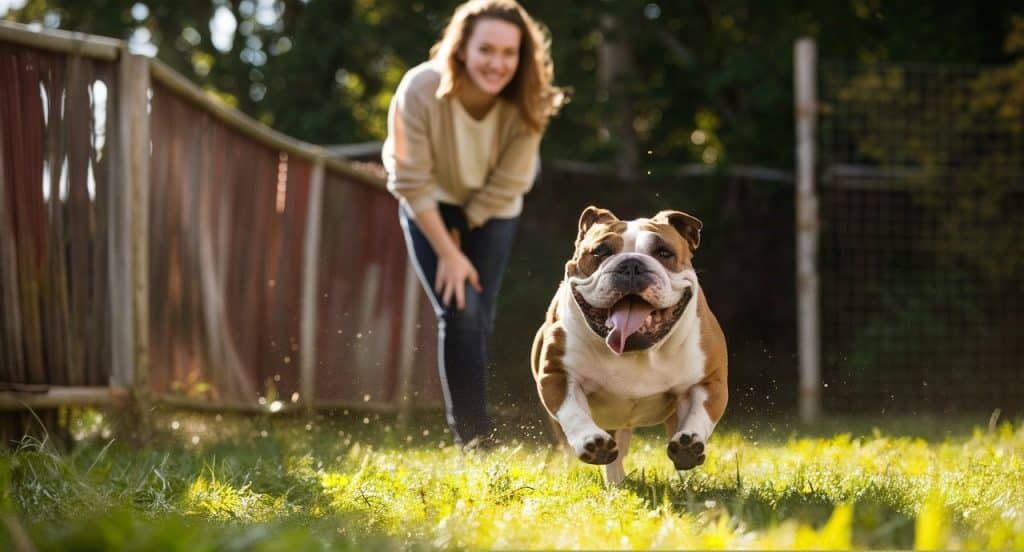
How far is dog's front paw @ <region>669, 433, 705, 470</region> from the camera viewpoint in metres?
2.98

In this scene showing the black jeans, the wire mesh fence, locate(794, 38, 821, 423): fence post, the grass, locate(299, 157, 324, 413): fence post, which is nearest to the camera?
the grass

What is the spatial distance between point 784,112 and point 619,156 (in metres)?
1.49

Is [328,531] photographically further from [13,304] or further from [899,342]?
[899,342]

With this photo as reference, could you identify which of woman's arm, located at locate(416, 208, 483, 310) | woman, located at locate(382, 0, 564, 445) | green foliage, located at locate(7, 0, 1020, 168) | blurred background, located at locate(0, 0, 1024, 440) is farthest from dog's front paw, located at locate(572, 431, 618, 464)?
green foliage, located at locate(7, 0, 1020, 168)

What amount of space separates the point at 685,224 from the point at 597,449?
0.67 m

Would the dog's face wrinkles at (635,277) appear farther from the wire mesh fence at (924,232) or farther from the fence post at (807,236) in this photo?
the wire mesh fence at (924,232)

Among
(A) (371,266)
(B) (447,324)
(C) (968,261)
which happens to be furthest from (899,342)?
(B) (447,324)

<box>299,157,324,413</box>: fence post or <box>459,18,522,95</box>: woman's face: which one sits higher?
<box>459,18,522,95</box>: woman's face

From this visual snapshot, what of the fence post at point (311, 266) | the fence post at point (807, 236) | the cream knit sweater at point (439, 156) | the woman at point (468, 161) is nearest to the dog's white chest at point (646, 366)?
the woman at point (468, 161)

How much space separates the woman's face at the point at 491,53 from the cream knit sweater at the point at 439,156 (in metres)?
0.13

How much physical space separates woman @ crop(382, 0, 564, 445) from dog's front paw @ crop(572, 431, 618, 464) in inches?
52.2

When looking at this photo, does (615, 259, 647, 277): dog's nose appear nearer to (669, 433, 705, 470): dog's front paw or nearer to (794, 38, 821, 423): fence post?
(669, 433, 705, 470): dog's front paw

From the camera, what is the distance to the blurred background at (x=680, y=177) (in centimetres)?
595

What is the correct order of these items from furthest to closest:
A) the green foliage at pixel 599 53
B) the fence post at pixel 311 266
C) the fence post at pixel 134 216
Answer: the green foliage at pixel 599 53
the fence post at pixel 311 266
the fence post at pixel 134 216
